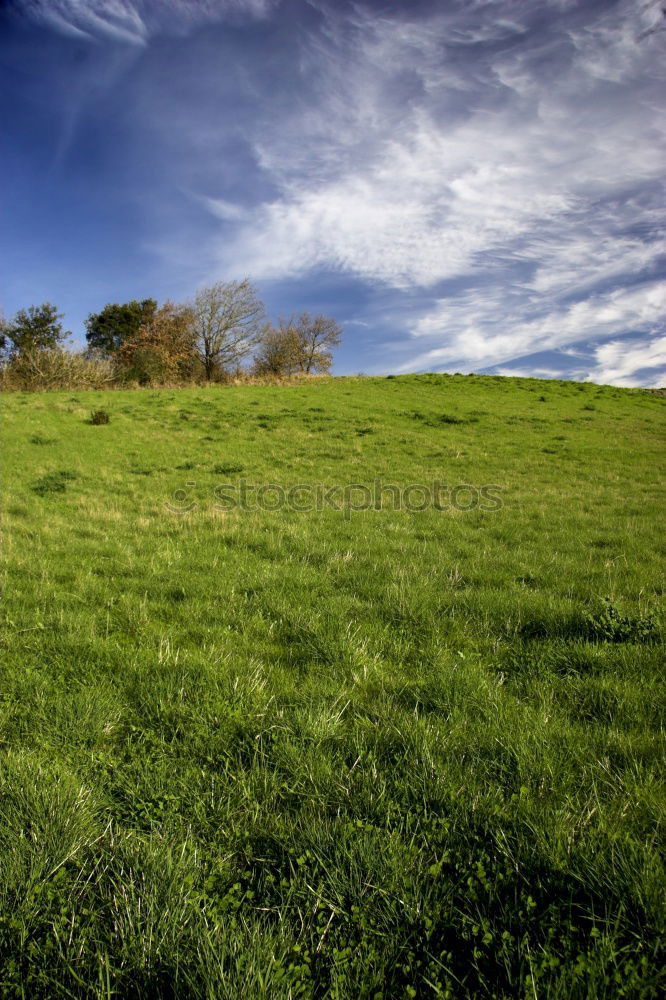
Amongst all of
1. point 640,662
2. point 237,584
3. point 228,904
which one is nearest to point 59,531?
point 237,584

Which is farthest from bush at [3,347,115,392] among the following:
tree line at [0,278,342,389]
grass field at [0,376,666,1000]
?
grass field at [0,376,666,1000]

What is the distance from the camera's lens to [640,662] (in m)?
4.01

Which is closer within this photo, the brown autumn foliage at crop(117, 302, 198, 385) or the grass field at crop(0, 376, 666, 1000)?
the grass field at crop(0, 376, 666, 1000)

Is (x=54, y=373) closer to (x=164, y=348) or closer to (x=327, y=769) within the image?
(x=164, y=348)

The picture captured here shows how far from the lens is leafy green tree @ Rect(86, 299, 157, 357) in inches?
2254

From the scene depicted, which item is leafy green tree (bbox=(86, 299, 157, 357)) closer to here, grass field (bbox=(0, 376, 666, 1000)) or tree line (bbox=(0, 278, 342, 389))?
tree line (bbox=(0, 278, 342, 389))

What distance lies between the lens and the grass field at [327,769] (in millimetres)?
1805

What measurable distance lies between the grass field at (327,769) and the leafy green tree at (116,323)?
190ft

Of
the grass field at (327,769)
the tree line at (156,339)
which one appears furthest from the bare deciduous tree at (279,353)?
the grass field at (327,769)

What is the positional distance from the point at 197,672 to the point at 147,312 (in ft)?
210

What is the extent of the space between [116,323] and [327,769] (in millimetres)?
66293

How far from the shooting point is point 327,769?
8.93 ft

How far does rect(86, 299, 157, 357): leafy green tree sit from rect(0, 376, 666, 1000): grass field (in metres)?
58.1

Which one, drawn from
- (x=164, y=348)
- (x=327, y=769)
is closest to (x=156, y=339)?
(x=164, y=348)
